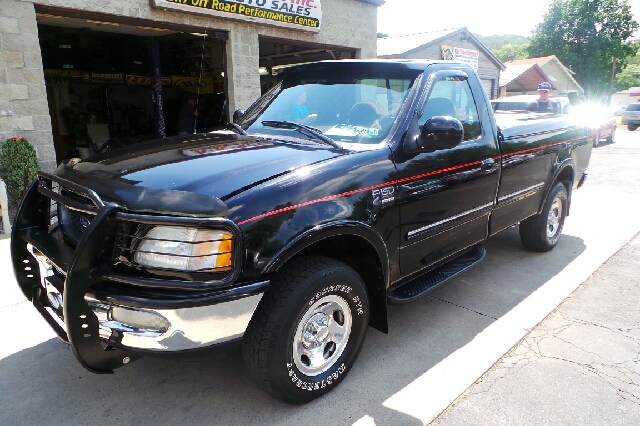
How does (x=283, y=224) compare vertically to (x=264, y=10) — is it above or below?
below

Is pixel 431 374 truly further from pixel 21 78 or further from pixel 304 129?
pixel 21 78

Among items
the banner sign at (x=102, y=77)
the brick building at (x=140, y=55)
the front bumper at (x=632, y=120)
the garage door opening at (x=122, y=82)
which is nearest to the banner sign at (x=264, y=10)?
the brick building at (x=140, y=55)

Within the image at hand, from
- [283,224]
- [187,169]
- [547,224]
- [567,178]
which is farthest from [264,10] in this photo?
[283,224]

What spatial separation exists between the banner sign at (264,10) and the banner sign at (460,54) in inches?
381

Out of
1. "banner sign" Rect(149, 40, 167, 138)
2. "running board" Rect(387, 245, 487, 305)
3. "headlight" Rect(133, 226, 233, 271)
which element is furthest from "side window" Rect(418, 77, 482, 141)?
"banner sign" Rect(149, 40, 167, 138)

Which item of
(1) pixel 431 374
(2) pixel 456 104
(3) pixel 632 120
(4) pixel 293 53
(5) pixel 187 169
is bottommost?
(1) pixel 431 374

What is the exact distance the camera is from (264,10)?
9578 millimetres

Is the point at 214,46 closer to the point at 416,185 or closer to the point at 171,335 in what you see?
the point at 416,185

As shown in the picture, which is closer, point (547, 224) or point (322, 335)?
point (322, 335)

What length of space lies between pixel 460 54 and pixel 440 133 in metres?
18.7

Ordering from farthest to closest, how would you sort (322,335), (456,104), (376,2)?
(376,2) < (456,104) < (322,335)

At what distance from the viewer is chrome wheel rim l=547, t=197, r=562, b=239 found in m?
5.44

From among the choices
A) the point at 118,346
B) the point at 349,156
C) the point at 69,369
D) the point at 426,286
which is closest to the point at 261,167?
the point at 349,156

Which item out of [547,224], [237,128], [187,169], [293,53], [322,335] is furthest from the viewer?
[293,53]
